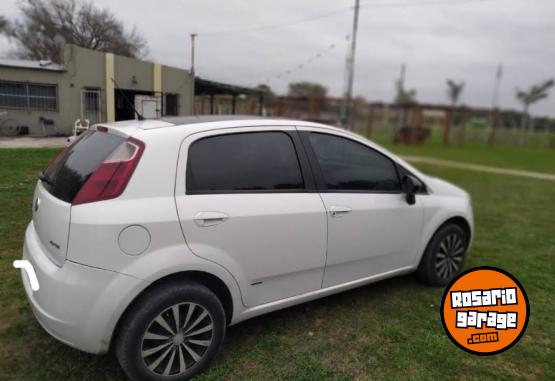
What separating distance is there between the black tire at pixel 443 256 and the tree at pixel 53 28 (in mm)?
3942

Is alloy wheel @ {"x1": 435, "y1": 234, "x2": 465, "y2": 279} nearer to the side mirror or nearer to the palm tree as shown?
→ the side mirror

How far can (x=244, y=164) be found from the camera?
108 inches

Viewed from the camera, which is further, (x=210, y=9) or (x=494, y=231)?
(x=494, y=231)

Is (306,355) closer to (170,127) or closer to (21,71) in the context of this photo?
(170,127)

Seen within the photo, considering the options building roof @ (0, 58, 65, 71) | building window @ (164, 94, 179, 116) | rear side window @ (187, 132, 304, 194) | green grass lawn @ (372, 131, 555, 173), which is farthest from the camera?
green grass lawn @ (372, 131, 555, 173)

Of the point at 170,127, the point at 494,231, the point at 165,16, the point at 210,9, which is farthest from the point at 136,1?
the point at 494,231

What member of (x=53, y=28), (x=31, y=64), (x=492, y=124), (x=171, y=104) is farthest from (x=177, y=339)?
(x=492, y=124)

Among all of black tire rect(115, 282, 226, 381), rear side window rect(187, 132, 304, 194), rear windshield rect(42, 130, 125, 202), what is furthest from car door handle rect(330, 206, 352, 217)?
rear windshield rect(42, 130, 125, 202)

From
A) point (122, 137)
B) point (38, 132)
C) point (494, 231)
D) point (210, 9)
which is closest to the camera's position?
point (122, 137)

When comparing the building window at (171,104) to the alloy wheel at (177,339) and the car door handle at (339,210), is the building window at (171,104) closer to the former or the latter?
the car door handle at (339,210)

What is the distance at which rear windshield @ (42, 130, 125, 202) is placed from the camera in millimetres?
2338

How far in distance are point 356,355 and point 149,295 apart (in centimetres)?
149

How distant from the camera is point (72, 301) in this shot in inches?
85.1

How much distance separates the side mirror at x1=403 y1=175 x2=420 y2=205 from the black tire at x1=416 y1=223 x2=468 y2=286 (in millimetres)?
580
